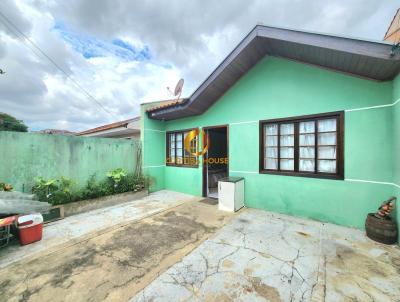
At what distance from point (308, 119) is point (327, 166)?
3.99 feet

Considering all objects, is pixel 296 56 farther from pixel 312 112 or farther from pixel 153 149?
pixel 153 149

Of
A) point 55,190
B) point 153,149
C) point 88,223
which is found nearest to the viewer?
point 88,223

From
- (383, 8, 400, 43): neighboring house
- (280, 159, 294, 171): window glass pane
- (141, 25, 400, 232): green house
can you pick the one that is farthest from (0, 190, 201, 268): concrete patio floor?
(383, 8, 400, 43): neighboring house

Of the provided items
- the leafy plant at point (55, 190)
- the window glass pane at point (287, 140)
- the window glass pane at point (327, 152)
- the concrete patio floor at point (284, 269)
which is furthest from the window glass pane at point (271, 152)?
the leafy plant at point (55, 190)

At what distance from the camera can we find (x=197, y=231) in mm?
3686

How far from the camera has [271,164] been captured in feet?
15.8

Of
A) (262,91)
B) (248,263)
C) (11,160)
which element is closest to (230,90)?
(262,91)

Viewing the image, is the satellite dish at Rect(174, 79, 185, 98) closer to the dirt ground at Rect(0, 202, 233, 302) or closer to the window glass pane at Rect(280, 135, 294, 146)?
the window glass pane at Rect(280, 135, 294, 146)

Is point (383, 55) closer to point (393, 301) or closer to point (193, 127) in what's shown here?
point (393, 301)

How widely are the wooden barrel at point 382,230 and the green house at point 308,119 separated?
0.47m

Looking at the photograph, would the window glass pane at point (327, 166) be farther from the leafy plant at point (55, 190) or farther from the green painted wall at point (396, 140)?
the leafy plant at point (55, 190)

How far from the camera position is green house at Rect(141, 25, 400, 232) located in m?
3.34

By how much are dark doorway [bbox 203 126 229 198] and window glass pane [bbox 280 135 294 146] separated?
2.42 m

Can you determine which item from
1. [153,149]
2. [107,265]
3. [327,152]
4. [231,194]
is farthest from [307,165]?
[153,149]
